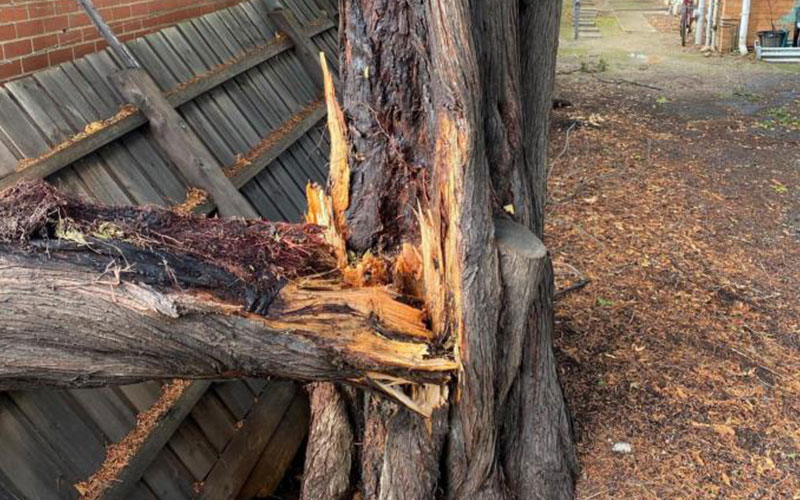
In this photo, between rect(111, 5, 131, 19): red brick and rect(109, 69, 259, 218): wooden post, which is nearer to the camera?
rect(109, 69, 259, 218): wooden post

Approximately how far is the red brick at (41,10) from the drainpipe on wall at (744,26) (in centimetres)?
1477

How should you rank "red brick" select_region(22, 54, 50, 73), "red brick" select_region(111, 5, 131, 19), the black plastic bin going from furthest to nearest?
the black plastic bin, "red brick" select_region(111, 5, 131, 19), "red brick" select_region(22, 54, 50, 73)

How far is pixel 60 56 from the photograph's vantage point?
5367 millimetres

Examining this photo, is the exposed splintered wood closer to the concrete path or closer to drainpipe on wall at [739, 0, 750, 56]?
drainpipe on wall at [739, 0, 750, 56]

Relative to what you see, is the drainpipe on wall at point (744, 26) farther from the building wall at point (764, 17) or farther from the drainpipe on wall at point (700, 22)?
the drainpipe on wall at point (700, 22)

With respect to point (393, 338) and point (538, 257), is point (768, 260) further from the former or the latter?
point (393, 338)

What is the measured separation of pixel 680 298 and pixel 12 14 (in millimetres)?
4700

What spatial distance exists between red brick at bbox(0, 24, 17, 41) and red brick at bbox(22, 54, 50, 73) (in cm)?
17

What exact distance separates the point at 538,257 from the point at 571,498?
125 centimetres

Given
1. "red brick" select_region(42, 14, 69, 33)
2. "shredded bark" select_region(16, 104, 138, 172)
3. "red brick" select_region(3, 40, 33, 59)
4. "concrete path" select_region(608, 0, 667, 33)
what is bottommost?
"concrete path" select_region(608, 0, 667, 33)

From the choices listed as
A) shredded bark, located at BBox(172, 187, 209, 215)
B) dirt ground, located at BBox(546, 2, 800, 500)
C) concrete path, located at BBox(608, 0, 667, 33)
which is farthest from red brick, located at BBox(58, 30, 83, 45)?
concrete path, located at BBox(608, 0, 667, 33)

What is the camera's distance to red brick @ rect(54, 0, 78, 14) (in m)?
5.32

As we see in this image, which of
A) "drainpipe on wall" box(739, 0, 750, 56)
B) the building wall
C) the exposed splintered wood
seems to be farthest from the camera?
the building wall

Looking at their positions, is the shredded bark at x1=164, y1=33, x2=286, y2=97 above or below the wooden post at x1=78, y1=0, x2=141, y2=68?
below
